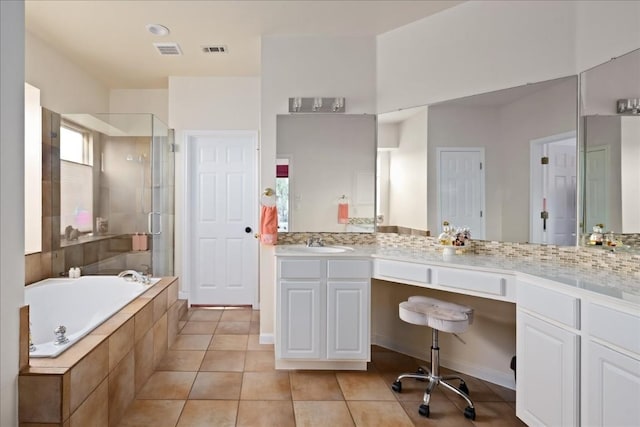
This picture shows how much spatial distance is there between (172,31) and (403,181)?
7.60 feet

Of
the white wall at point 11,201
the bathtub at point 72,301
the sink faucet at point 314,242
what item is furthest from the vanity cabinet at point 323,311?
the white wall at point 11,201

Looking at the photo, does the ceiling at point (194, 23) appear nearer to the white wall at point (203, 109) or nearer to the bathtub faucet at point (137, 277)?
the white wall at point (203, 109)

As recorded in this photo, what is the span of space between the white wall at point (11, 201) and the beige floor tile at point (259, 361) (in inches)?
56.4

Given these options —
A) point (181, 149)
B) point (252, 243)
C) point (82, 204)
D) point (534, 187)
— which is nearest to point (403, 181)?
point (534, 187)

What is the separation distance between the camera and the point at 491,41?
2.51 metres

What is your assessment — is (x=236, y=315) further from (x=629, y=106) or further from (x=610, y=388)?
(x=629, y=106)

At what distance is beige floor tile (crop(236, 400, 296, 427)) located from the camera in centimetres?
195

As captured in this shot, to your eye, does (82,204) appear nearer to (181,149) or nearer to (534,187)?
(181,149)

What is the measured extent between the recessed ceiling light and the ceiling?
0.05 metres

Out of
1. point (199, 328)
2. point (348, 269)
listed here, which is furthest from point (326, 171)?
point (199, 328)

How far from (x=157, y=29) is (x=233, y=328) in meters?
2.75

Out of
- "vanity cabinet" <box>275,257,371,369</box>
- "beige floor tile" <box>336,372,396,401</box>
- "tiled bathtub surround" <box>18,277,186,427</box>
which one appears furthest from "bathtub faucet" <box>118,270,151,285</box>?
"beige floor tile" <box>336,372,396,401</box>

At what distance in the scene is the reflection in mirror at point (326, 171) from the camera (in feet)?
10.1

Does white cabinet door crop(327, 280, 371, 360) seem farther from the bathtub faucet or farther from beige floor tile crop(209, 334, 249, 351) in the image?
the bathtub faucet
